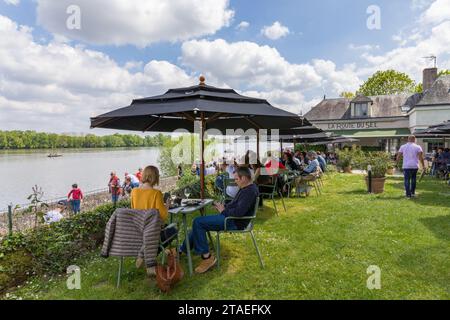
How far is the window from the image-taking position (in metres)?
31.5

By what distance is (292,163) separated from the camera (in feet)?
32.5

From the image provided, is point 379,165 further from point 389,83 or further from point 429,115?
point 389,83

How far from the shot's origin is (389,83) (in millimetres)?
41844

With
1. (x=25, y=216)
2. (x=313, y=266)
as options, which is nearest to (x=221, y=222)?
(x=313, y=266)

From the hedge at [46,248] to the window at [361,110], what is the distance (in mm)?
32106

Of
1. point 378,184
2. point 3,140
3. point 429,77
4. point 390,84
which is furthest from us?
point 3,140

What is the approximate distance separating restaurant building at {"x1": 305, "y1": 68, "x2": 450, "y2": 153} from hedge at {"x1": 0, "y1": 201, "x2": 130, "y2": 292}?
94.6ft

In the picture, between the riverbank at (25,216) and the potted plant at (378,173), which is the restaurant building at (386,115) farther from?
the riverbank at (25,216)

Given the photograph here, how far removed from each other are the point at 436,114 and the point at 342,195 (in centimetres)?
2287

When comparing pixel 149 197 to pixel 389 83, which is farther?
pixel 389 83

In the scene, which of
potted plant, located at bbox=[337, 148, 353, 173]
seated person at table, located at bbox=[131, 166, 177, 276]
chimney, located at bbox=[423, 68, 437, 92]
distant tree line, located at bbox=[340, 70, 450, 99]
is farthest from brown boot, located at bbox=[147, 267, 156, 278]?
distant tree line, located at bbox=[340, 70, 450, 99]

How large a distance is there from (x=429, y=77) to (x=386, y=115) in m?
5.16

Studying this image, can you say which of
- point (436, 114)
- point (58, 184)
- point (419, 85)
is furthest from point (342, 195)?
point (419, 85)
